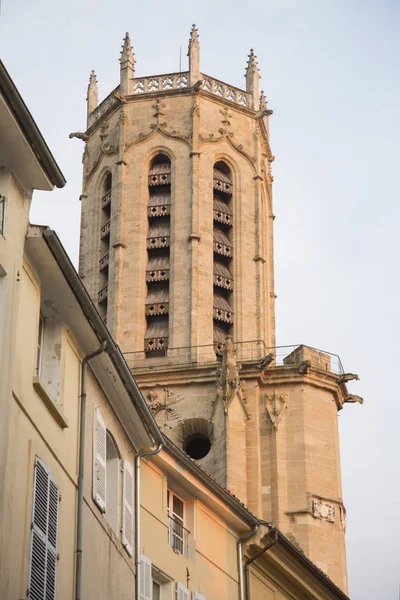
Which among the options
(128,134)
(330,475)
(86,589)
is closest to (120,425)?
(86,589)

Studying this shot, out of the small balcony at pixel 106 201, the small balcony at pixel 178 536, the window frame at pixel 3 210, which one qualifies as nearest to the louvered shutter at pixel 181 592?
the small balcony at pixel 178 536

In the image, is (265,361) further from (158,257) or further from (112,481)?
(112,481)

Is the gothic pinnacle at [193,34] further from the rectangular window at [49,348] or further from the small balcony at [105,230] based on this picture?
the rectangular window at [49,348]

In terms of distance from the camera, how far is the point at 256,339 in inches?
2394

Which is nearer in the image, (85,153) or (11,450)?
(11,450)

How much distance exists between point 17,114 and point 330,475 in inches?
1624

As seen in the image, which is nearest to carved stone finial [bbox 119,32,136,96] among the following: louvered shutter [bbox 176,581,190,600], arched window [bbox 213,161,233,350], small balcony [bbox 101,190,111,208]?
small balcony [bbox 101,190,111,208]

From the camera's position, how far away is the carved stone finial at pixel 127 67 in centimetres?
6738

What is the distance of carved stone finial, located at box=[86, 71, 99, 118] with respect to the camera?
229 feet

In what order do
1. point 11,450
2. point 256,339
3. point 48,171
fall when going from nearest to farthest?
1. point 11,450
2. point 48,171
3. point 256,339

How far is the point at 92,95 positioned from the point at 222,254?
12538 mm

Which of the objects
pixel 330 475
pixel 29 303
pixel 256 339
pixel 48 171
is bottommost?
pixel 29 303

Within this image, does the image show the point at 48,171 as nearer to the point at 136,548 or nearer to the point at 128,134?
the point at 136,548

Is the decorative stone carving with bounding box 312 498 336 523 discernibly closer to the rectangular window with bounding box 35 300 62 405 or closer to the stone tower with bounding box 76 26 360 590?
the stone tower with bounding box 76 26 360 590
